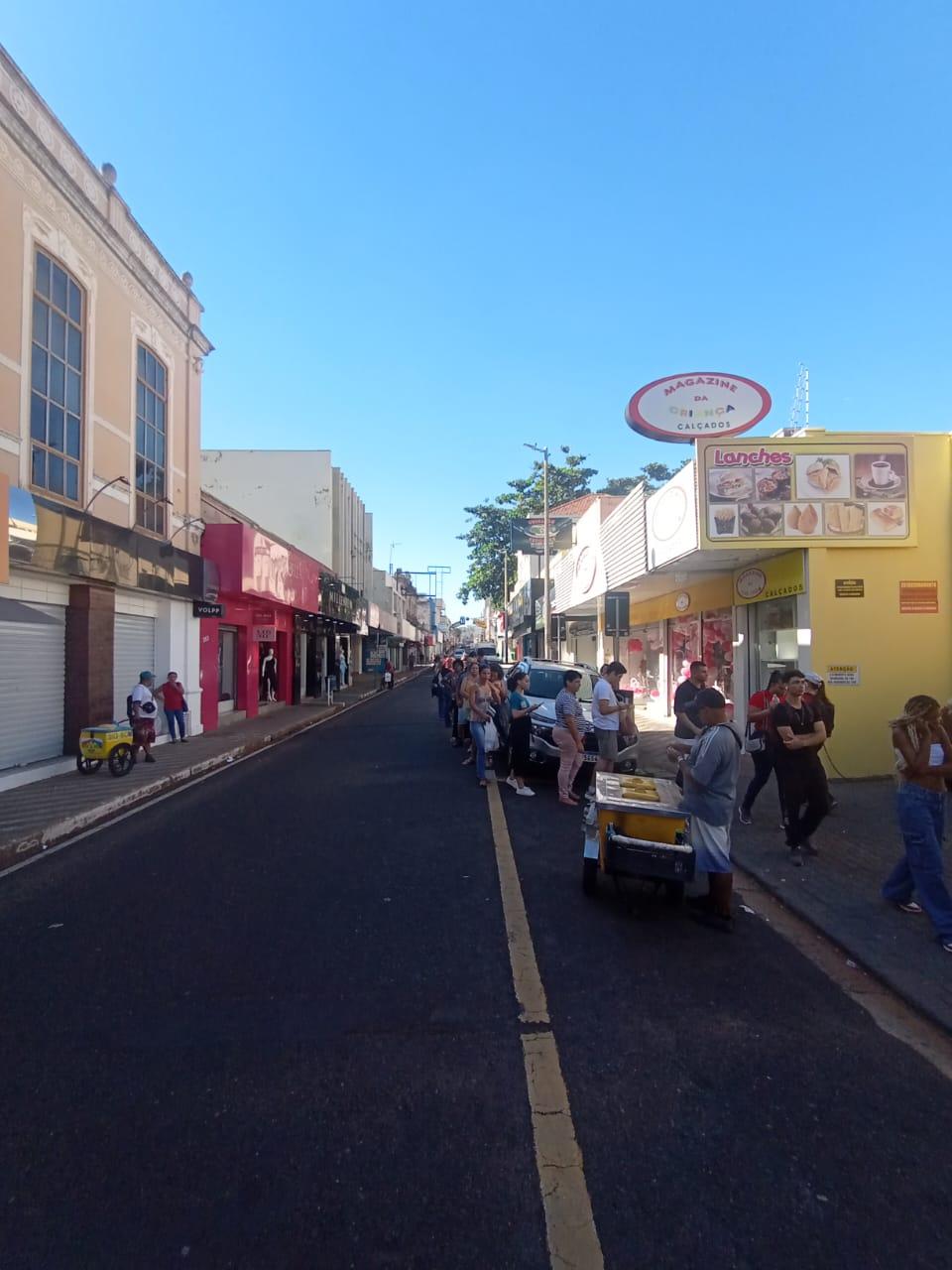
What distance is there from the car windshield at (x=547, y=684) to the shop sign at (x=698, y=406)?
4685mm

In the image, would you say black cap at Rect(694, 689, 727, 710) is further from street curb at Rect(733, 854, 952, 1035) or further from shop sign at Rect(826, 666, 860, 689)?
shop sign at Rect(826, 666, 860, 689)

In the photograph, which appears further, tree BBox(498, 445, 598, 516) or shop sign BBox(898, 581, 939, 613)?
tree BBox(498, 445, 598, 516)

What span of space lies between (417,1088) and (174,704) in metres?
13.9

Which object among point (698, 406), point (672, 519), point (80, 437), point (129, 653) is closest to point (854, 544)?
point (672, 519)

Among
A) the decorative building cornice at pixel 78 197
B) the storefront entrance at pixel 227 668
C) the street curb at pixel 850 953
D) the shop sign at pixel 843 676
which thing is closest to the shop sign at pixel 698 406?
the shop sign at pixel 843 676

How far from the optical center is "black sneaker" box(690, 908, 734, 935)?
18.2 ft

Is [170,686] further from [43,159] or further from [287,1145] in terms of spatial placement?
[287,1145]

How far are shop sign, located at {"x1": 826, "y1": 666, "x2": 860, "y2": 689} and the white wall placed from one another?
2859 centimetres

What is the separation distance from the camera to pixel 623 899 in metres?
6.09

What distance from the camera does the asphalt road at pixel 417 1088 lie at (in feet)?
8.59

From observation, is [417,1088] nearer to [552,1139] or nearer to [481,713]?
[552,1139]

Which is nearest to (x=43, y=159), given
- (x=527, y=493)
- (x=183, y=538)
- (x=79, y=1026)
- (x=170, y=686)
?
(x=183, y=538)

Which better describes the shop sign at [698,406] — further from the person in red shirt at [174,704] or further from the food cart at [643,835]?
the person in red shirt at [174,704]

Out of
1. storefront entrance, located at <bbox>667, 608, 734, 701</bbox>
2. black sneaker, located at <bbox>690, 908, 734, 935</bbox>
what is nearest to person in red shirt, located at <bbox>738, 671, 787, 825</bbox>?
black sneaker, located at <bbox>690, 908, 734, 935</bbox>
